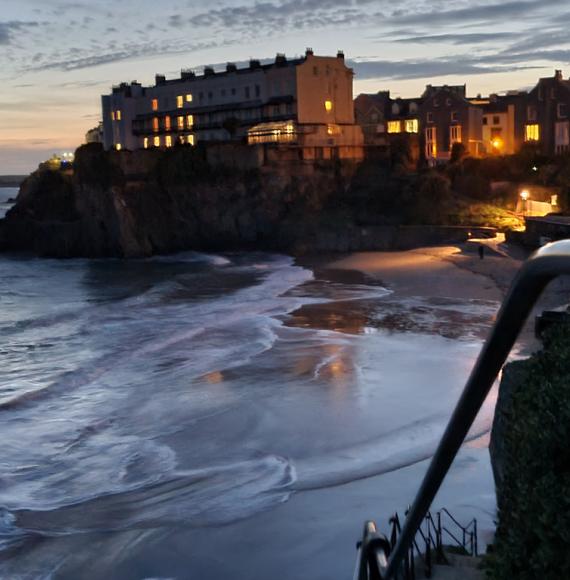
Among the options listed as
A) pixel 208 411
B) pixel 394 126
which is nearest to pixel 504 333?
pixel 208 411

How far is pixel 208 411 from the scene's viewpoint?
18.6 metres

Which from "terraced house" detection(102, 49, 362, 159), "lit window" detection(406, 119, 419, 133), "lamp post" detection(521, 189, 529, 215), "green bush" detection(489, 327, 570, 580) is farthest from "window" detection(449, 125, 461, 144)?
"green bush" detection(489, 327, 570, 580)

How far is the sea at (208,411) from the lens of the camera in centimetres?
1289

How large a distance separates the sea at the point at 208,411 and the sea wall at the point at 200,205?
2382 cm

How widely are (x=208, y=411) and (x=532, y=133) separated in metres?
51.6

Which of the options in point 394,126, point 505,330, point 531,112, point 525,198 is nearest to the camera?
point 505,330

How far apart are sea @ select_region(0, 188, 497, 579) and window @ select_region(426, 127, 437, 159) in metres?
34.4

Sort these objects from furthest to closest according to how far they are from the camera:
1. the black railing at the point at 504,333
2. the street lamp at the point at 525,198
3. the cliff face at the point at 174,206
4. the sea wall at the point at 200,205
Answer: the cliff face at the point at 174,206 < the sea wall at the point at 200,205 < the street lamp at the point at 525,198 < the black railing at the point at 504,333

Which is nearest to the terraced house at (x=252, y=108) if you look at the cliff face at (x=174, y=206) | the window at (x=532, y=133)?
the cliff face at (x=174, y=206)

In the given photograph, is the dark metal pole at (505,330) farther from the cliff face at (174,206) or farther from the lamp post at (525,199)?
the cliff face at (174,206)

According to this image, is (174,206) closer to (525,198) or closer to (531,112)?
(525,198)

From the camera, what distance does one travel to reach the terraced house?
65.4 metres

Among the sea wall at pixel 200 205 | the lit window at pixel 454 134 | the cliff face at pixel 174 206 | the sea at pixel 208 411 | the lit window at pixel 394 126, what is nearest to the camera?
the sea at pixel 208 411

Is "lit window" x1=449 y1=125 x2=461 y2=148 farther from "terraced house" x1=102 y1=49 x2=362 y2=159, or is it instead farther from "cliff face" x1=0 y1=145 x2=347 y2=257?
"cliff face" x1=0 y1=145 x2=347 y2=257
